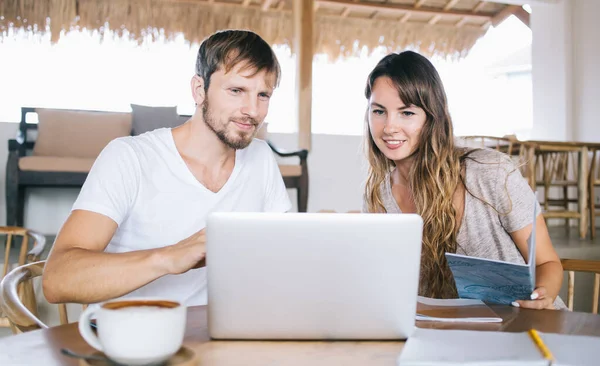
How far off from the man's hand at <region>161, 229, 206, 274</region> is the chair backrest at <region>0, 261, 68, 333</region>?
194 millimetres

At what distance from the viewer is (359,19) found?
6504mm

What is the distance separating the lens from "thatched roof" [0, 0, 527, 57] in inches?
216

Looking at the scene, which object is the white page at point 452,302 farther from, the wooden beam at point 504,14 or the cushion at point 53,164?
the wooden beam at point 504,14

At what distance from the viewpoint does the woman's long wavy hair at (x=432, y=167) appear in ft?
4.77

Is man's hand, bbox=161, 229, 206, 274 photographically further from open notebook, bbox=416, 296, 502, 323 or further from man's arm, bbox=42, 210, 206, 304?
open notebook, bbox=416, 296, 502, 323

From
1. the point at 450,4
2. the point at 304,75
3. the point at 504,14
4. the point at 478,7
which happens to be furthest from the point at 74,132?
the point at 504,14

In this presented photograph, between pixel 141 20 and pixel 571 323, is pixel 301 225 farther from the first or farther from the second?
pixel 141 20

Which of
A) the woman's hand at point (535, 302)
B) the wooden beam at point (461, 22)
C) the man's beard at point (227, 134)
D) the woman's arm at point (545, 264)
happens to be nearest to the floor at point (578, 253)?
the man's beard at point (227, 134)

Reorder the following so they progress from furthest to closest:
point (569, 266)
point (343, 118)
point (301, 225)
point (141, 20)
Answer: point (343, 118) < point (141, 20) < point (569, 266) < point (301, 225)

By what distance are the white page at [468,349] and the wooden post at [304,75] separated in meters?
4.79

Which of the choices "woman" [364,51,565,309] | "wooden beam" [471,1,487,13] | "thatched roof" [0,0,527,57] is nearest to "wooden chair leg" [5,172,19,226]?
"thatched roof" [0,0,527,57]

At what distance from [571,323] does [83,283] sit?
77 cm

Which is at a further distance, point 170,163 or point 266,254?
point 170,163

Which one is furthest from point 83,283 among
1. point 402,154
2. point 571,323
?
point 402,154
